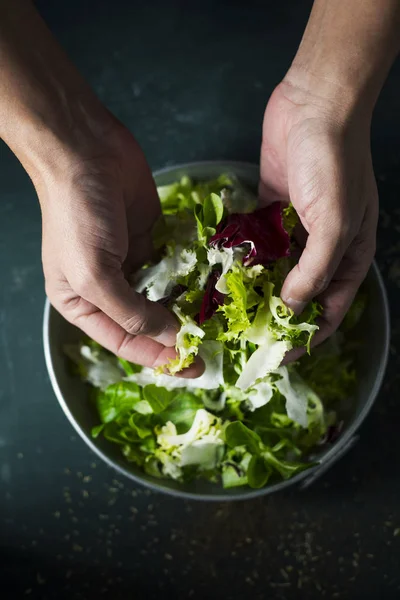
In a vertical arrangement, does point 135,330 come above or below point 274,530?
above

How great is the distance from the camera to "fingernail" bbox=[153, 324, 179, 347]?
0.99 metres

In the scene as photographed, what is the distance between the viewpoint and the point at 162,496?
1.32 metres

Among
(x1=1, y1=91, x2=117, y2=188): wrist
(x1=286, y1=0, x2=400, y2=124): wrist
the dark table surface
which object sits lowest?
the dark table surface

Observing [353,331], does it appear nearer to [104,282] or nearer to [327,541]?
[327,541]

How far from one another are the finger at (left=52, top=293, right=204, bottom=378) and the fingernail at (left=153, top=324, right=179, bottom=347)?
36 mm

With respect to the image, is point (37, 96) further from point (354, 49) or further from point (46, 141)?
point (354, 49)

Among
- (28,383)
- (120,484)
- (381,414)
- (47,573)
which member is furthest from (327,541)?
(28,383)

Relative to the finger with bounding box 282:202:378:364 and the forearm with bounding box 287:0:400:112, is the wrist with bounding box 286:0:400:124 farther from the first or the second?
the finger with bounding box 282:202:378:364

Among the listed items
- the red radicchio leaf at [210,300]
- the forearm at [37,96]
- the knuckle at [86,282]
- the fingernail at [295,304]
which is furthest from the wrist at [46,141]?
the fingernail at [295,304]

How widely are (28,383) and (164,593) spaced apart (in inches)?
19.6

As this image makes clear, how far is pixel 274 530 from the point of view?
1.31 meters

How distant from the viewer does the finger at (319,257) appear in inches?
35.0

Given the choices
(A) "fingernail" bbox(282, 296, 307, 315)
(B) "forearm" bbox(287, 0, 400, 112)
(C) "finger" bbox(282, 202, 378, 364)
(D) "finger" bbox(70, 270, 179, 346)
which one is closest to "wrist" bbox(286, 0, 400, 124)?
(B) "forearm" bbox(287, 0, 400, 112)

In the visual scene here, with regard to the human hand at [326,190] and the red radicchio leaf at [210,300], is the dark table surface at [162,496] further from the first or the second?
the red radicchio leaf at [210,300]
